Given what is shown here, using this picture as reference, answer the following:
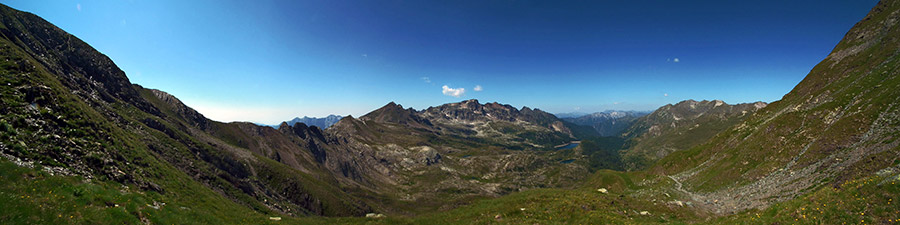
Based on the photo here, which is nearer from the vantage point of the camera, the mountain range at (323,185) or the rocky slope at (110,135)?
the mountain range at (323,185)

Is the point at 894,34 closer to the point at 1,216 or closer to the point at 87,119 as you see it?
the point at 1,216

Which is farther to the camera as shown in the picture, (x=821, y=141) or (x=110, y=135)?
(x=821, y=141)

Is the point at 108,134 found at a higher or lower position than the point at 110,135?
higher

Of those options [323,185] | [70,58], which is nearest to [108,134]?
[70,58]

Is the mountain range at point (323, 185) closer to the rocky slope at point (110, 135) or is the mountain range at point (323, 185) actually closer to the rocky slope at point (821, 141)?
the rocky slope at point (110, 135)

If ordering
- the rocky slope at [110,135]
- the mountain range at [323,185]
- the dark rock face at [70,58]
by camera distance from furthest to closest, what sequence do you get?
1. the dark rock face at [70,58]
2. the rocky slope at [110,135]
3. the mountain range at [323,185]

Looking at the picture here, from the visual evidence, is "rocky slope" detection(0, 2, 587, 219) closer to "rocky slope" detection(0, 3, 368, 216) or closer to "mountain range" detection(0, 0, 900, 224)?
"rocky slope" detection(0, 3, 368, 216)

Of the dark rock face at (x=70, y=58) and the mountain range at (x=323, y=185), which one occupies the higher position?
the dark rock face at (x=70, y=58)

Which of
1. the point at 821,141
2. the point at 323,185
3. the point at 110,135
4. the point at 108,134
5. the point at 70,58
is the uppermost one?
the point at 70,58

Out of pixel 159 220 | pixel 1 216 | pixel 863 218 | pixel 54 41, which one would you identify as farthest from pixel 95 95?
pixel 863 218

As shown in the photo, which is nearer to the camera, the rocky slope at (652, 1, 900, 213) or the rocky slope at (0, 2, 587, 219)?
the rocky slope at (0, 2, 587, 219)

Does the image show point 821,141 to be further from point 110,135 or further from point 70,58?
point 70,58

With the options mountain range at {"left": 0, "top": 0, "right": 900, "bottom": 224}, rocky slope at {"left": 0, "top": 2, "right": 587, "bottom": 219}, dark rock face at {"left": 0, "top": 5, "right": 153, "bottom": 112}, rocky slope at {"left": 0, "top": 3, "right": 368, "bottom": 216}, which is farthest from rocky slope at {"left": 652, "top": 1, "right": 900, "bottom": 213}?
dark rock face at {"left": 0, "top": 5, "right": 153, "bottom": 112}

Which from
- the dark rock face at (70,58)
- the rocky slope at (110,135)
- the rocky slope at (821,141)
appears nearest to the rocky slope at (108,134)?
the rocky slope at (110,135)
